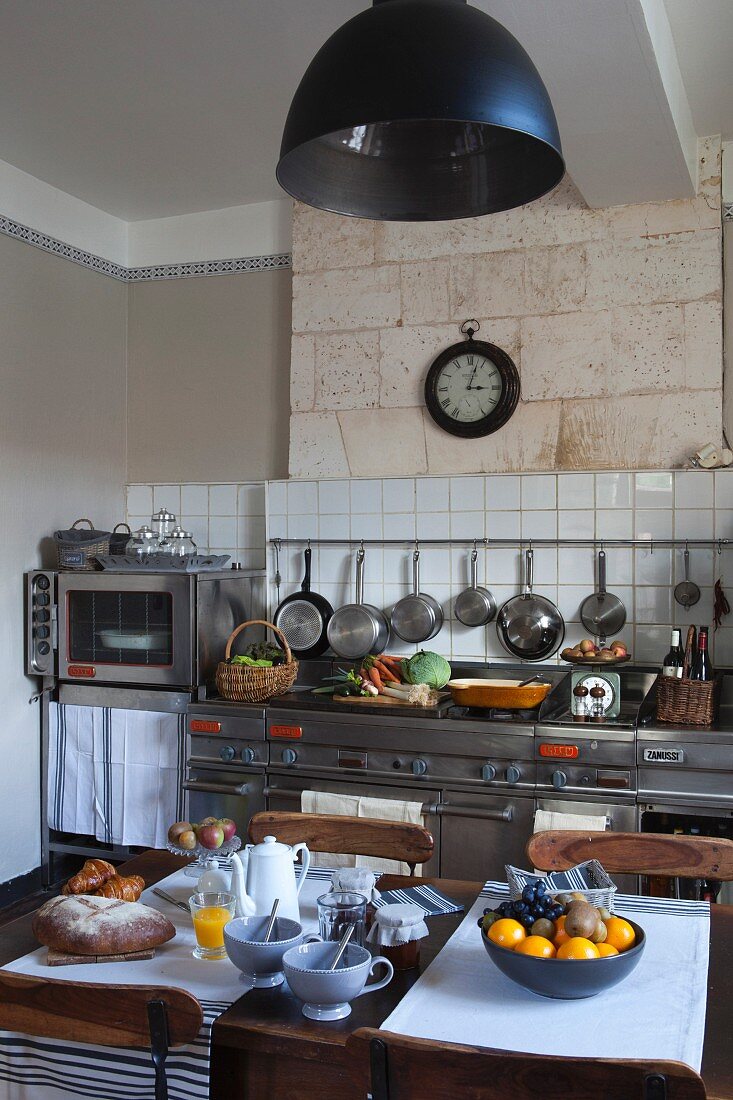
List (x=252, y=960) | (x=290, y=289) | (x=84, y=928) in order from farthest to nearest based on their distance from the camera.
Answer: (x=290, y=289) → (x=84, y=928) → (x=252, y=960)

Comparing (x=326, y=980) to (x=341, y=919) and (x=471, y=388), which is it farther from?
(x=471, y=388)

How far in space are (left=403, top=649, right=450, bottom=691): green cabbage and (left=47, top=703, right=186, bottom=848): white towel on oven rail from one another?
826 mm

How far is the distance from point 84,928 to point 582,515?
7.89 feet

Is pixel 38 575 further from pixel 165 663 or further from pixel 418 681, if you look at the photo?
pixel 418 681

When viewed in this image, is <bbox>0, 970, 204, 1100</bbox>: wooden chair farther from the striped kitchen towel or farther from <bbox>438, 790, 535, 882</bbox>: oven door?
<bbox>438, 790, 535, 882</bbox>: oven door

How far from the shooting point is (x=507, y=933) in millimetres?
1346

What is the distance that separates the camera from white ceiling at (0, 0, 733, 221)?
2359mm

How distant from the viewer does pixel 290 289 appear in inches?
159

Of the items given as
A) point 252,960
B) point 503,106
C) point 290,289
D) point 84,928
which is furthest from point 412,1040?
point 290,289

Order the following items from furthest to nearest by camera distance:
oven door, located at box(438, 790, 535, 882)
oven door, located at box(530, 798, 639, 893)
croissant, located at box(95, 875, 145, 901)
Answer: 1. oven door, located at box(438, 790, 535, 882)
2. oven door, located at box(530, 798, 639, 893)
3. croissant, located at box(95, 875, 145, 901)

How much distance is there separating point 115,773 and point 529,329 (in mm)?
2195

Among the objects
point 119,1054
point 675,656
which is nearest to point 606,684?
point 675,656

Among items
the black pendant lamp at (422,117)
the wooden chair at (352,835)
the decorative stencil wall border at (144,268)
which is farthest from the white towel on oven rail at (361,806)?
the decorative stencil wall border at (144,268)

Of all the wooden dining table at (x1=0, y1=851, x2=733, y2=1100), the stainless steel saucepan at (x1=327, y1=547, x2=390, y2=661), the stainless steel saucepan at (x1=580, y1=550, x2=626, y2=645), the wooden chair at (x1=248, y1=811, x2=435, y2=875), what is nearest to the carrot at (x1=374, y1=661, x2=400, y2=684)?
the stainless steel saucepan at (x1=327, y1=547, x2=390, y2=661)
